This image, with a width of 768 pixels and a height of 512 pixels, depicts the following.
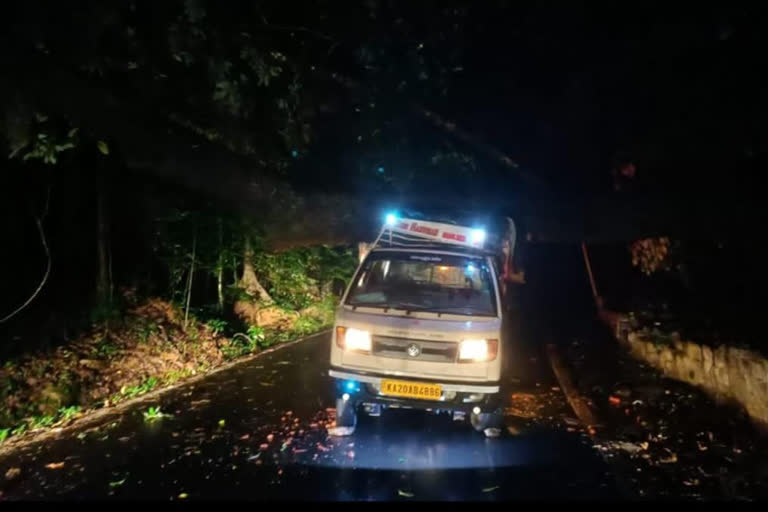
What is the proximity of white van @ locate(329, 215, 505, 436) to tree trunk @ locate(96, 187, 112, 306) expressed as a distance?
4408 mm

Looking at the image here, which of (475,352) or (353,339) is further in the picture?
(353,339)

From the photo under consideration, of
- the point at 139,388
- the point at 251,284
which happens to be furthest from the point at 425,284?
the point at 251,284

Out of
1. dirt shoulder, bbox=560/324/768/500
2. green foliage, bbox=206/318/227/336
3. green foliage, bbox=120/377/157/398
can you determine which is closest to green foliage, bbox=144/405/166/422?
green foliage, bbox=120/377/157/398

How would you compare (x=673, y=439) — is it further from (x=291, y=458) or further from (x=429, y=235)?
(x=291, y=458)

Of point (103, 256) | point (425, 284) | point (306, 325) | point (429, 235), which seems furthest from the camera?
point (306, 325)

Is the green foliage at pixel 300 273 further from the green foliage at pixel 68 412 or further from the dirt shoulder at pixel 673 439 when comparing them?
the dirt shoulder at pixel 673 439

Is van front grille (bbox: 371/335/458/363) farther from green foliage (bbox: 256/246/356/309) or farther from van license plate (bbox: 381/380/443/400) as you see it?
green foliage (bbox: 256/246/356/309)

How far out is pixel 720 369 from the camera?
6.92m

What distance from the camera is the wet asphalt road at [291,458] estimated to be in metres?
4.73

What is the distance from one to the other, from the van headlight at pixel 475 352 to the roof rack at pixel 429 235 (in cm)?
166

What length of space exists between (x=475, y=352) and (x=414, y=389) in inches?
27.0

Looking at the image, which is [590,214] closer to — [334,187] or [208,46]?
[334,187]

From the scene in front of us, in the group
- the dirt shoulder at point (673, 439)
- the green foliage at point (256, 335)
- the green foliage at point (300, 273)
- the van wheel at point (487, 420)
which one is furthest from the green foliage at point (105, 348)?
the dirt shoulder at point (673, 439)

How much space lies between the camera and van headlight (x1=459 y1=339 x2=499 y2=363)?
5496 millimetres
